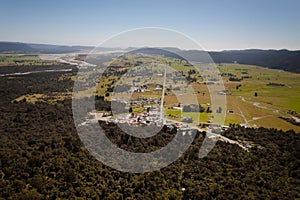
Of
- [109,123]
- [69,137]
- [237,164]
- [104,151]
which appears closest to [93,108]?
[109,123]

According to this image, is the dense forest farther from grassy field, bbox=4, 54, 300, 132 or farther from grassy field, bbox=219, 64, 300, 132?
grassy field, bbox=4, 54, 300, 132

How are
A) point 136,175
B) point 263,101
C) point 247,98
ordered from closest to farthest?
point 136,175, point 263,101, point 247,98

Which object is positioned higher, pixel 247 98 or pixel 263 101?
pixel 247 98

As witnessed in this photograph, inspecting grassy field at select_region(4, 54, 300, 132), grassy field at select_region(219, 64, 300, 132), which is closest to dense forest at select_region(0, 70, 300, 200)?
grassy field at select_region(219, 64, 300, 132)

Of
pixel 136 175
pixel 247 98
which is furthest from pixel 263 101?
pixel 136 175

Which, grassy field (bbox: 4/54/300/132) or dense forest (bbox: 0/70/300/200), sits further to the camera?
grassy field (bbox: 4/54/300/132)

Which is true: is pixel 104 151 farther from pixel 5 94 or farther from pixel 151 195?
pixel 5 94

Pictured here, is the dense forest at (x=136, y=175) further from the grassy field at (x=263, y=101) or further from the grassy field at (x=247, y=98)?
the grassy field at (x=247, y=98)

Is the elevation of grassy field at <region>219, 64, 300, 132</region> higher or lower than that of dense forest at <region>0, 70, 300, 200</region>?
higher

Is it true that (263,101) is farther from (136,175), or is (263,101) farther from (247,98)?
(136,175)
